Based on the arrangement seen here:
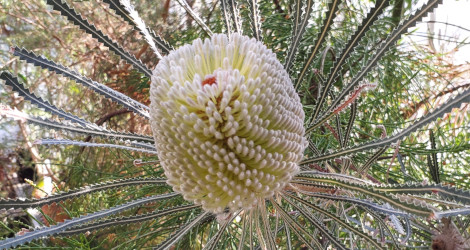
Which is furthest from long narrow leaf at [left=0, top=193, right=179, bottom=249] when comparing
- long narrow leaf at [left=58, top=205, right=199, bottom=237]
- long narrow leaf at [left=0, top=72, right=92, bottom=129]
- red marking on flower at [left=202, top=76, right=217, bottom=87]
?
red marking on flower at [left=202, top=76, right=217, bottom=87]

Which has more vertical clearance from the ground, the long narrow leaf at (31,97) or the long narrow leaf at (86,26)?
the long narrow leaf at (86,26)

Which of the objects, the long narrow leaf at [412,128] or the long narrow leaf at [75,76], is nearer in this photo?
the long narrow leaf at [412,128]

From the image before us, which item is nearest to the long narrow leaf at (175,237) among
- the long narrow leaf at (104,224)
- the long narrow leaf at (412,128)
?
the long narrow leaf at (104,224)

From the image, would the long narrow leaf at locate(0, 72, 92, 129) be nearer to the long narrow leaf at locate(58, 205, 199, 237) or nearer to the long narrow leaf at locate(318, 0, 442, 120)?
the long narrow leaf at locate(58, 205, 199, 237)

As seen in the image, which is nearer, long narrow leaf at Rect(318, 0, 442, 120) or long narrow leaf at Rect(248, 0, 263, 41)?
long narrow leaf at Rect(318, 0, 442, 120)

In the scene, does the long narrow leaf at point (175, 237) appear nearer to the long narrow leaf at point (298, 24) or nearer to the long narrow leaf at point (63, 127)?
the long narrow leaf at point (63, 127)

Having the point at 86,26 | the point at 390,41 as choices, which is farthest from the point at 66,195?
the point at 390,41

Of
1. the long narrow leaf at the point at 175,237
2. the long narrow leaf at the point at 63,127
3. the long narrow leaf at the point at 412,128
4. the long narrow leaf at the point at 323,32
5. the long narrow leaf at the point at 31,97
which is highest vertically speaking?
the long narrow leaf at the point at 323,32

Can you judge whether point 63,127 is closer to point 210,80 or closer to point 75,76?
point 75,76

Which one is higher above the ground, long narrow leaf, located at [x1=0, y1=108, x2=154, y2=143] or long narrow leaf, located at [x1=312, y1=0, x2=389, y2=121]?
long narrow leaf, located at [x1=312, y1=0, x2=389, y2=121]
